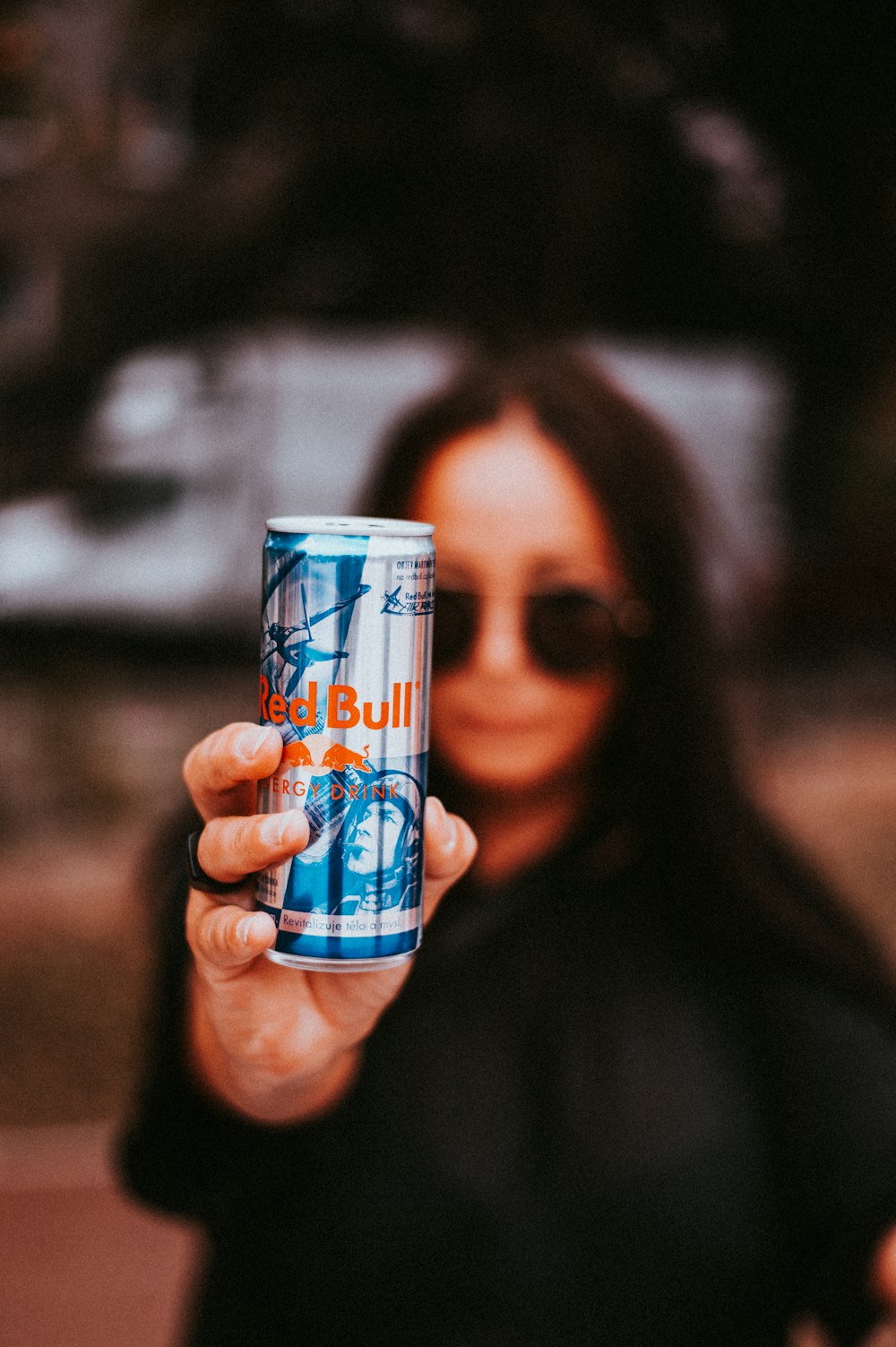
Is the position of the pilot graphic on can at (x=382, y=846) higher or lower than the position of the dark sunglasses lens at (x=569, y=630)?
lower

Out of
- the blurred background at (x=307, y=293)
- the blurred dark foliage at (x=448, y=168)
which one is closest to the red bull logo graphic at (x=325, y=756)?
the blurred background at (x=307, y=293)

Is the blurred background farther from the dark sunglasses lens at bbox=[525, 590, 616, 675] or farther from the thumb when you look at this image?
the thumb

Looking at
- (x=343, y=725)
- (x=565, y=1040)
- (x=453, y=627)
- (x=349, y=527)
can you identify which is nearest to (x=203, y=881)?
(x=343, y=725)

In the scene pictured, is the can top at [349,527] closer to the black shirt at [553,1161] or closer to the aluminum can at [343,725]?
the aluminum can at [343,725]

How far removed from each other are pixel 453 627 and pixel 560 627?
0.37 feet

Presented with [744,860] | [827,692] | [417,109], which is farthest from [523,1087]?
A: [417,109]

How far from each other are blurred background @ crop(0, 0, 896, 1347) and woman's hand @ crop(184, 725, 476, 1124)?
53 centimetres

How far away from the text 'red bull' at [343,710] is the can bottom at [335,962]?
0.15 metres

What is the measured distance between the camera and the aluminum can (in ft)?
2.28

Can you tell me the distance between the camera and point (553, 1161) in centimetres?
116

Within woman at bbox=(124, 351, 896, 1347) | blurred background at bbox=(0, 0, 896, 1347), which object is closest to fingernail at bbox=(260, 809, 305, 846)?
woman at bbox=(124, 351, 896, 1347)

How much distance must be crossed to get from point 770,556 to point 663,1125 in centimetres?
72

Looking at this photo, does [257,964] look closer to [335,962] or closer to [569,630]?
[335,962]

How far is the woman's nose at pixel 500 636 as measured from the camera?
43.3 inches
